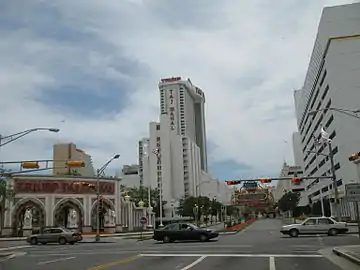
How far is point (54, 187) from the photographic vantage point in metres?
63.4

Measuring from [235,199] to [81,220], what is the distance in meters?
97.6

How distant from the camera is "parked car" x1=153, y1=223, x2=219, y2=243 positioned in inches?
1342

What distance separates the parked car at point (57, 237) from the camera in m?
41.1

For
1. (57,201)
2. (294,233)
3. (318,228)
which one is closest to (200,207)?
(57,201)

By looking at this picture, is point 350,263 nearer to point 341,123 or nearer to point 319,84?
point 341,123

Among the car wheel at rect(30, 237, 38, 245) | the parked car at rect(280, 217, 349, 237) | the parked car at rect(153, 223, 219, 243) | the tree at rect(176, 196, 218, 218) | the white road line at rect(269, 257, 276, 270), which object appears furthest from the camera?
the tree at rect(176, 196, 218, 218)

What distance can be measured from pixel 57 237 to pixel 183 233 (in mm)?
13276

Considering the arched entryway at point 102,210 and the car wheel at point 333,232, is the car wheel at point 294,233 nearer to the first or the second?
the car wheel at point 333,232

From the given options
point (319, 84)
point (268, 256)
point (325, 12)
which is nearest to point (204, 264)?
point (268, 256)

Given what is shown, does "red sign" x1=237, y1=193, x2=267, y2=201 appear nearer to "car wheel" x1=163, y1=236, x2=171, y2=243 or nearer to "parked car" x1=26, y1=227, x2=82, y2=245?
"parked car" x1=26, y1=227, x2=82, y2=245

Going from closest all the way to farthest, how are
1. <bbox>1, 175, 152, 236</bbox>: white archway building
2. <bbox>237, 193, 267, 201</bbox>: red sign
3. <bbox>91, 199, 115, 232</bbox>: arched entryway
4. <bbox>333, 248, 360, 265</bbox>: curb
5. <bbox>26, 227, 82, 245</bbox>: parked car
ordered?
<bbox>333, 248, 360, 265</bbox>: curb < <bbox>26, 227, 82, 245</bbox>: parked car < <bbox>1, 175, 152, 236</bbox>: white archway building < <bbox>91, 199, 115, 232</bbox>: arched entryway < <bbox>237, 193, 267, 201</bbox>: red sign

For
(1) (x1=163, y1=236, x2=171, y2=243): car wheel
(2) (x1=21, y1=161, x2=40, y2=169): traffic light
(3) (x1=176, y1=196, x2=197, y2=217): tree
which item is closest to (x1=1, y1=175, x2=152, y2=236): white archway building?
(1) (x1=163, y1=236, x2=171, y2=243): car wheel

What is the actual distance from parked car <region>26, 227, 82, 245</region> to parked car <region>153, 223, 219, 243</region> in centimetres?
941

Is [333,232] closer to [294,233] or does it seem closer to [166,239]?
[294,233]
